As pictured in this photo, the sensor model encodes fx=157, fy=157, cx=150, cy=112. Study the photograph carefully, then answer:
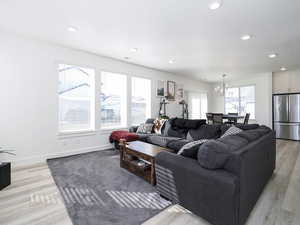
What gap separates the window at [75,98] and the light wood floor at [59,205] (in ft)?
5.21

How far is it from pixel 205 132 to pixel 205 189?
2.26 metres

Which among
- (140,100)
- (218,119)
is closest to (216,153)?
(140,100)

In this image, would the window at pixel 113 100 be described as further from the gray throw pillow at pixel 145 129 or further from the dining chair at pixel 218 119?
the dining chair at pixel 218 119

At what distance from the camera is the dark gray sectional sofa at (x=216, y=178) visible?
1.40m

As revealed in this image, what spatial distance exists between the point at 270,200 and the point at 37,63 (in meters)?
4.93

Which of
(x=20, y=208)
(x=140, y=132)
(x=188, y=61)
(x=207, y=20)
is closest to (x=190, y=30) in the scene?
(x=207, y=20)

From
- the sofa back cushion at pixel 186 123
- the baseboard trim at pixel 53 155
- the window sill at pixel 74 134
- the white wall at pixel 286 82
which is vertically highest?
the white wall at pixel 286 82

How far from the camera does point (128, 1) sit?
7.27ft

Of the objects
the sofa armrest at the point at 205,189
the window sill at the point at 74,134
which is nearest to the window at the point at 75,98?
the window sill at the point at 74,134

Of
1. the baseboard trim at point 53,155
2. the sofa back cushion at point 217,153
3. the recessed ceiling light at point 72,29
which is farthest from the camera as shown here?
the baseboard trim at point 53,155

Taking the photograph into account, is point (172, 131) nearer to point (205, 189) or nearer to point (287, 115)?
point (205, 189)

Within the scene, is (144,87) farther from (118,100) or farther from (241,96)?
(241,96)

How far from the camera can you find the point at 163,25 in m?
2.85

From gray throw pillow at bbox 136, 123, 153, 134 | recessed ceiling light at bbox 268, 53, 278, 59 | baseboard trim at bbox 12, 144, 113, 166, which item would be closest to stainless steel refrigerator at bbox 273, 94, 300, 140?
recessed ceiling light at bbox 268, 53, 278, 59
